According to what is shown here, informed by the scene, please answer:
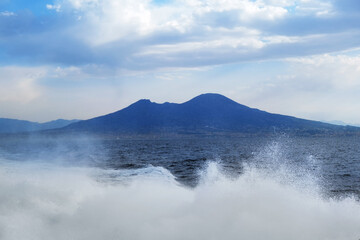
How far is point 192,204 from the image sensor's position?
A: 14469 millimetres

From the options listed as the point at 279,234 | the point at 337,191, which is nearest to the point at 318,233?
the point at 279,234

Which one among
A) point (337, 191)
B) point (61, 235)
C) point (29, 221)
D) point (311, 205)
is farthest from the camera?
point (337, 191)

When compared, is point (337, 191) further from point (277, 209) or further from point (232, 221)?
point (232, 221)

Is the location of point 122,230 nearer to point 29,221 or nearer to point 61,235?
point 61,235

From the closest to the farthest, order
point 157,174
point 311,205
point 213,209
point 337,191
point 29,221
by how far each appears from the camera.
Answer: point 29,221 < point 213,209 < point 311,205 < point 337,191 < point 157,174

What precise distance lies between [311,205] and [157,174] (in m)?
13.2

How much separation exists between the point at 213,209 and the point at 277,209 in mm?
2630

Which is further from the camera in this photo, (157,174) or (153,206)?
(157,174)

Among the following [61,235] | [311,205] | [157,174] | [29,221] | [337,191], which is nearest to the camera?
[61,235]

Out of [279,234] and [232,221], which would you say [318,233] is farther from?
[232,221]

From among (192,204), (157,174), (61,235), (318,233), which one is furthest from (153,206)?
(157,174)

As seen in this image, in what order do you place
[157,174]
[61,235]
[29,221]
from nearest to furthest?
[61,235] → [29,221] → [157,174]

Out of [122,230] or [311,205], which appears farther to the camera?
[311,205]

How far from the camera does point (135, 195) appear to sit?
53.1ft
